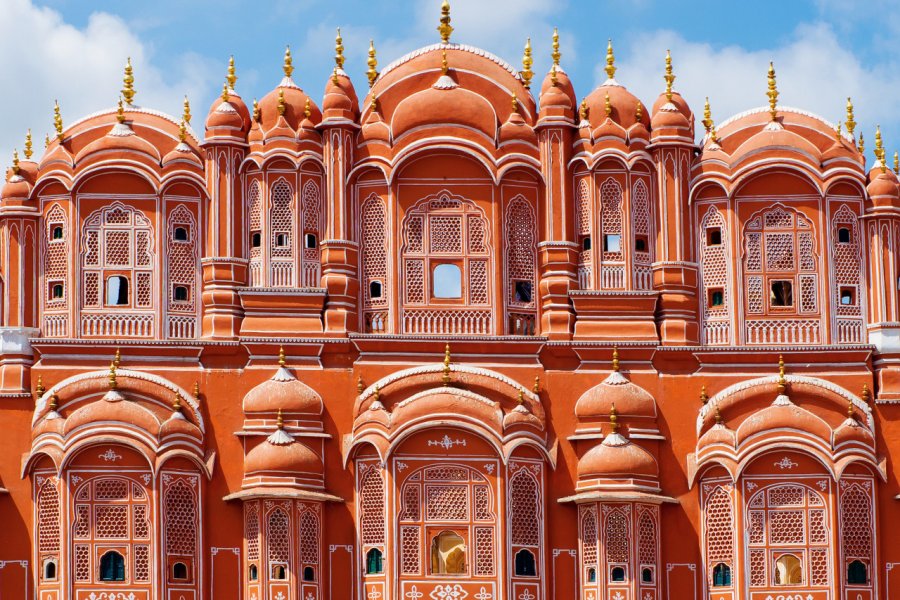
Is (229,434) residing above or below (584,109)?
below

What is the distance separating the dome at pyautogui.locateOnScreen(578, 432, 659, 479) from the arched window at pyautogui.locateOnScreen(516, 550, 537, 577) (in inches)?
54.5

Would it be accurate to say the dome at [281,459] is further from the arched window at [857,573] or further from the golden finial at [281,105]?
the arched window at [857,573]

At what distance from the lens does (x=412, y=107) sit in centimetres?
3641

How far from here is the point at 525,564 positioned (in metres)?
34.5

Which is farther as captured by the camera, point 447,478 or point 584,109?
point 584,109

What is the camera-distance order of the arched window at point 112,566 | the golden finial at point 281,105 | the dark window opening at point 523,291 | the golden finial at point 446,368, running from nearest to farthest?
the arched window at point 112,566 → the golden finial at point 446,368 → the dark window opening at point 523,291 → the golden finial at point 281,105

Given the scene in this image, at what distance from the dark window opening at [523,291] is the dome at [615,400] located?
190cm

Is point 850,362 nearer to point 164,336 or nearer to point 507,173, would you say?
point 507,173

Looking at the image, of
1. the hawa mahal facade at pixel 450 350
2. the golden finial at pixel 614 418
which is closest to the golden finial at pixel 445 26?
the hawa mahal facade at pixel 450 350

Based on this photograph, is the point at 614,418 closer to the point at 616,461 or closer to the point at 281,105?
the point at 616,461

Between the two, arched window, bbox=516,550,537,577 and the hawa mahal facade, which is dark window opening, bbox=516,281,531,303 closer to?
the hawa mahal facade

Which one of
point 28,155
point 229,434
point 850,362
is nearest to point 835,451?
point 850,362

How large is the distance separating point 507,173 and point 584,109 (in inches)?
65.3

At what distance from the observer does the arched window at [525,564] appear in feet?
113
